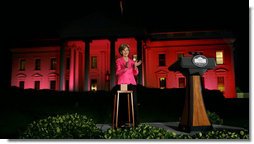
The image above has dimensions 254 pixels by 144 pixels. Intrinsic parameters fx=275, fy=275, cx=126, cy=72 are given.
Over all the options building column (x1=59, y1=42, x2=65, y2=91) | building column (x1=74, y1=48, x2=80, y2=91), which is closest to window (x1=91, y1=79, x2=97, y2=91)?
building column (x1=74, y1=48, x2=80, y2=91)

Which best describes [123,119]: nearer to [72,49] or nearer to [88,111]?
[88,111]

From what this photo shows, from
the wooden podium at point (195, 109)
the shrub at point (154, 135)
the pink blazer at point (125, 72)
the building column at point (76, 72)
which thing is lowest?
the shrub at point (154, 135)

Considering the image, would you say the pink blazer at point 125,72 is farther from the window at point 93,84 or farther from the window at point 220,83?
the window at point 93,84

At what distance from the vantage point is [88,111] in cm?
1438

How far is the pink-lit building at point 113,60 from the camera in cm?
2772

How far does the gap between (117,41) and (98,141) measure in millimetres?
23729

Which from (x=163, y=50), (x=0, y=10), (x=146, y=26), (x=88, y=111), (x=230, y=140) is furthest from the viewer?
(x=163, y=50)

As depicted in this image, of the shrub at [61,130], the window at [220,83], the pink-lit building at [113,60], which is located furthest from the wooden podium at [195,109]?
the window at [220,83]

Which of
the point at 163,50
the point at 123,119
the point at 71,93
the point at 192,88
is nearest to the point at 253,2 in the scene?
the point at 192,88

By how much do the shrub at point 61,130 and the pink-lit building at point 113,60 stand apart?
19946 mm

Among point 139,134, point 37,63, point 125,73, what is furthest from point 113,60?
point 139,134

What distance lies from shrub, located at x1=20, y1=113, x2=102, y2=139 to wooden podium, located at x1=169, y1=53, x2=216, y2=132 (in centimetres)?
200

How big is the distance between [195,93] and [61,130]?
2897mm

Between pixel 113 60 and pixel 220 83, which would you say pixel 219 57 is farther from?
pixel 113 60
